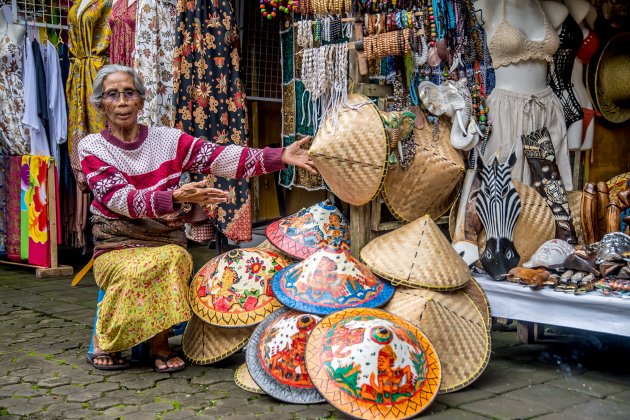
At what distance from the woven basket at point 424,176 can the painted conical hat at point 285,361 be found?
2.95ft

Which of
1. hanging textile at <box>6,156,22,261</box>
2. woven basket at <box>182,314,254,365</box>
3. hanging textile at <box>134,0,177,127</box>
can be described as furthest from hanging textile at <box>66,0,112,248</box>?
woven basket at <box>182,314,254,365</box>

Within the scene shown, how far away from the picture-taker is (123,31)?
18.0 feet

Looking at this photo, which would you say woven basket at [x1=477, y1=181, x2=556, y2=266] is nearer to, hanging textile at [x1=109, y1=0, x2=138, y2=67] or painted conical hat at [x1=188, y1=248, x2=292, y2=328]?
painted conical hat at [x1=188, y1=248, x2=292, y2=328]

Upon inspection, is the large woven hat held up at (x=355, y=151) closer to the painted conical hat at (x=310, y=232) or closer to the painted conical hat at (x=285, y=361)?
the painted conical hat at (x=310, y=232)

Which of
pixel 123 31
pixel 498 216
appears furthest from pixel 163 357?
pixel 123 31

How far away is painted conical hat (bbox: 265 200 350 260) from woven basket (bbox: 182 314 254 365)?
48cm

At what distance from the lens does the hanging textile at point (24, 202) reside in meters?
6.29

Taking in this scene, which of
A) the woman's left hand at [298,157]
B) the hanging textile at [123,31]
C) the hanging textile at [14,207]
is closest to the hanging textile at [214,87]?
the hanging textile at [123,31]

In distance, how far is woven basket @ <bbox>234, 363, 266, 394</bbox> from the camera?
10.5 feet

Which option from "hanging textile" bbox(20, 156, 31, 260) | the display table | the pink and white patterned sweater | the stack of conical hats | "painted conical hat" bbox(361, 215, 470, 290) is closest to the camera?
the display table

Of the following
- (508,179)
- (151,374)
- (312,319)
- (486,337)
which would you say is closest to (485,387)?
(486,337)

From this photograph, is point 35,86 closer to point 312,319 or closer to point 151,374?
point 151,374

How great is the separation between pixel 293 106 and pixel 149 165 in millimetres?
2021

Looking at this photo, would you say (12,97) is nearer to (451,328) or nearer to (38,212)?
(38,212)
